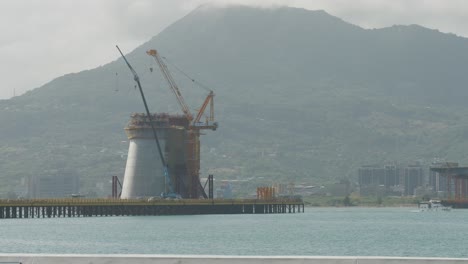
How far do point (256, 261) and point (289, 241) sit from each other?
72759mm

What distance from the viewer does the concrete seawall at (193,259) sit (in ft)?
85.1

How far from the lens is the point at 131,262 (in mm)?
26719

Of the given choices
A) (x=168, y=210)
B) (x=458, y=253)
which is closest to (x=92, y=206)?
(x=168, y=210)

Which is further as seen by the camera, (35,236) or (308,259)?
(35,236)

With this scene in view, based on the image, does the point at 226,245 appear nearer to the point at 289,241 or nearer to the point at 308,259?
the point at 289,241

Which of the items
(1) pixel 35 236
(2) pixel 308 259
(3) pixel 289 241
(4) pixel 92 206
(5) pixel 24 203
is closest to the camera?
(2) pixel 308 259

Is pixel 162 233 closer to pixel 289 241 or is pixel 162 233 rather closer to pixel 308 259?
pixel 289 241

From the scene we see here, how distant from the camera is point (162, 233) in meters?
116

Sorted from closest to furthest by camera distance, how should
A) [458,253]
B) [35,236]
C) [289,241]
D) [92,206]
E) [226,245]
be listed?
1. [458,253]
2. [226,245]
3. [289,241]
4. [35,236]
5. [92,206]

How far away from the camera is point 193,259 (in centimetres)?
2655

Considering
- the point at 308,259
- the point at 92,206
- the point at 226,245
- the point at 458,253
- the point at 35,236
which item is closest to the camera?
the point at 308,259

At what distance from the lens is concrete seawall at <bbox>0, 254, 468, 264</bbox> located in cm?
2595

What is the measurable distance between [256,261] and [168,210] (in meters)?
167

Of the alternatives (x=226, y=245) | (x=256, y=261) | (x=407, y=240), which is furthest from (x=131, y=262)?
(x=407, y=240)
